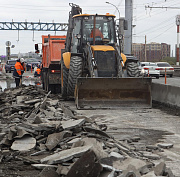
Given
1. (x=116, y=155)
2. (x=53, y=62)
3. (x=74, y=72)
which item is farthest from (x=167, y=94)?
(x=116, y=155)

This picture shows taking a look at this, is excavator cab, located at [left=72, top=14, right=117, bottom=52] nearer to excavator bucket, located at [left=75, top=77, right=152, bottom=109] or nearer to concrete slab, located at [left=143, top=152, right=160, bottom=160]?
excavator bucket, located at [left=75, top=77, right=152, bottom=109]

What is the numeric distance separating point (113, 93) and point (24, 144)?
23.7 ft

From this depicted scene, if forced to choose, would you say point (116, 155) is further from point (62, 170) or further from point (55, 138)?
point (55, 138)

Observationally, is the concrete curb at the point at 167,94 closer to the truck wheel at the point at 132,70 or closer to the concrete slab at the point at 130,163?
the truck wheel at the point at 132,70

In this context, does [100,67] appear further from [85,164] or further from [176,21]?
[176,21]

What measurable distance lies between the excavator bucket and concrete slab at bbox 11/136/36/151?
6373 mm

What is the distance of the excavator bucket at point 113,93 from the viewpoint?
46.2 feet

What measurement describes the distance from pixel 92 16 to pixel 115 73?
2552 millimetres

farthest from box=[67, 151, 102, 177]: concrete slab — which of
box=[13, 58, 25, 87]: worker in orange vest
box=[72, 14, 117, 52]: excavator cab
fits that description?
box=[13, 58, 25, 87]: worker in orange vest

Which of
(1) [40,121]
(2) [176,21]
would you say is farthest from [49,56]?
(2) [176,21]

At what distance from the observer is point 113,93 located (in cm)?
1431

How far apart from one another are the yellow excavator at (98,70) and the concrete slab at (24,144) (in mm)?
6269

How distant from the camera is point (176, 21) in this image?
6475cm

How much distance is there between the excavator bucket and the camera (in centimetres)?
1408
